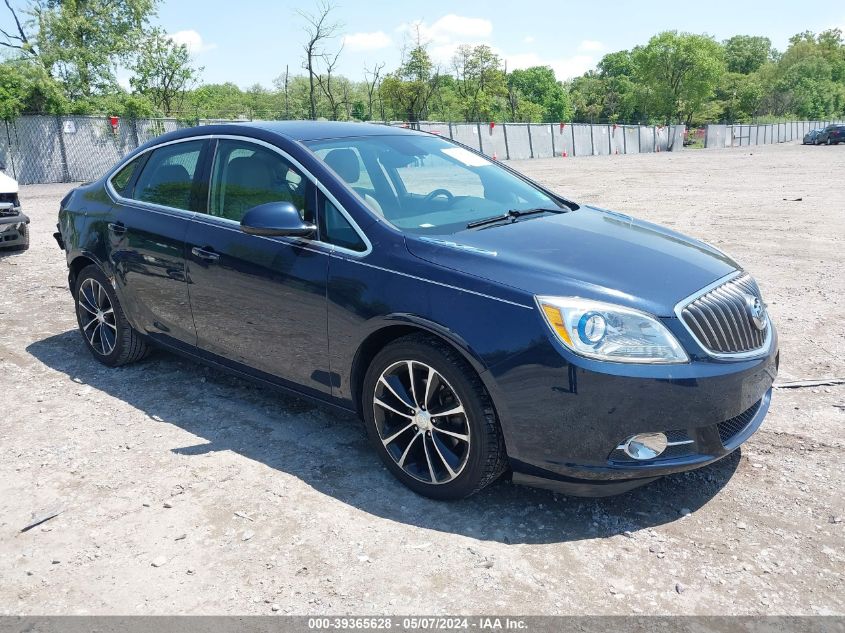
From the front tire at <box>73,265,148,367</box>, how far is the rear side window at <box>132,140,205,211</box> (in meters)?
0.79

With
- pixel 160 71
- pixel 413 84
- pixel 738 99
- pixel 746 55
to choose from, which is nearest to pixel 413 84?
pixel 413 84

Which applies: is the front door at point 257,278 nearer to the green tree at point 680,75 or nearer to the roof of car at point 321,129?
the roof of car at point 321,129

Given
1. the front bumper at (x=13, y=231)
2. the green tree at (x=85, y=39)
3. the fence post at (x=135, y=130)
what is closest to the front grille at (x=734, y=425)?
the front bumper at (x=13, y=231)

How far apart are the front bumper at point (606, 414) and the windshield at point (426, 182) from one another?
103cm

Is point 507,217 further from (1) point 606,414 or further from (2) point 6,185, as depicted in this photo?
(2) point 6,185

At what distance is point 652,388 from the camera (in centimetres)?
287

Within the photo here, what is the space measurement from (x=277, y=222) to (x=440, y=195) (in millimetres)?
967

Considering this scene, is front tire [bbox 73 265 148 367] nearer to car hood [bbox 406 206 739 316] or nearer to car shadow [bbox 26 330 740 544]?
car shadow [bbox 26 330 740 544]

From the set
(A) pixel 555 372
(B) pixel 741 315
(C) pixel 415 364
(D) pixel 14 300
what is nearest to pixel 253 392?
(C) pixel 415 364

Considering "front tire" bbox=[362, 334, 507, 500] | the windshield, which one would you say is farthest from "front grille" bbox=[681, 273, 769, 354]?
the windshield

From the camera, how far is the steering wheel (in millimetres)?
3979

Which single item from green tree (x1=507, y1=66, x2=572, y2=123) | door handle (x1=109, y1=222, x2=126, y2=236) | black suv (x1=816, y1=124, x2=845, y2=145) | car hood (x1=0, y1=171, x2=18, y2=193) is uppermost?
green tree (x1=507, y1=66, x2=572, y2=123)

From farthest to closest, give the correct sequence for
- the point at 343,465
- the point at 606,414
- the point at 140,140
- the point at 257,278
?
the point at 140,140 → the point at 257,278 → the point at 343,465 → the point at 606,414

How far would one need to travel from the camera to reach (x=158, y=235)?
180 inches
